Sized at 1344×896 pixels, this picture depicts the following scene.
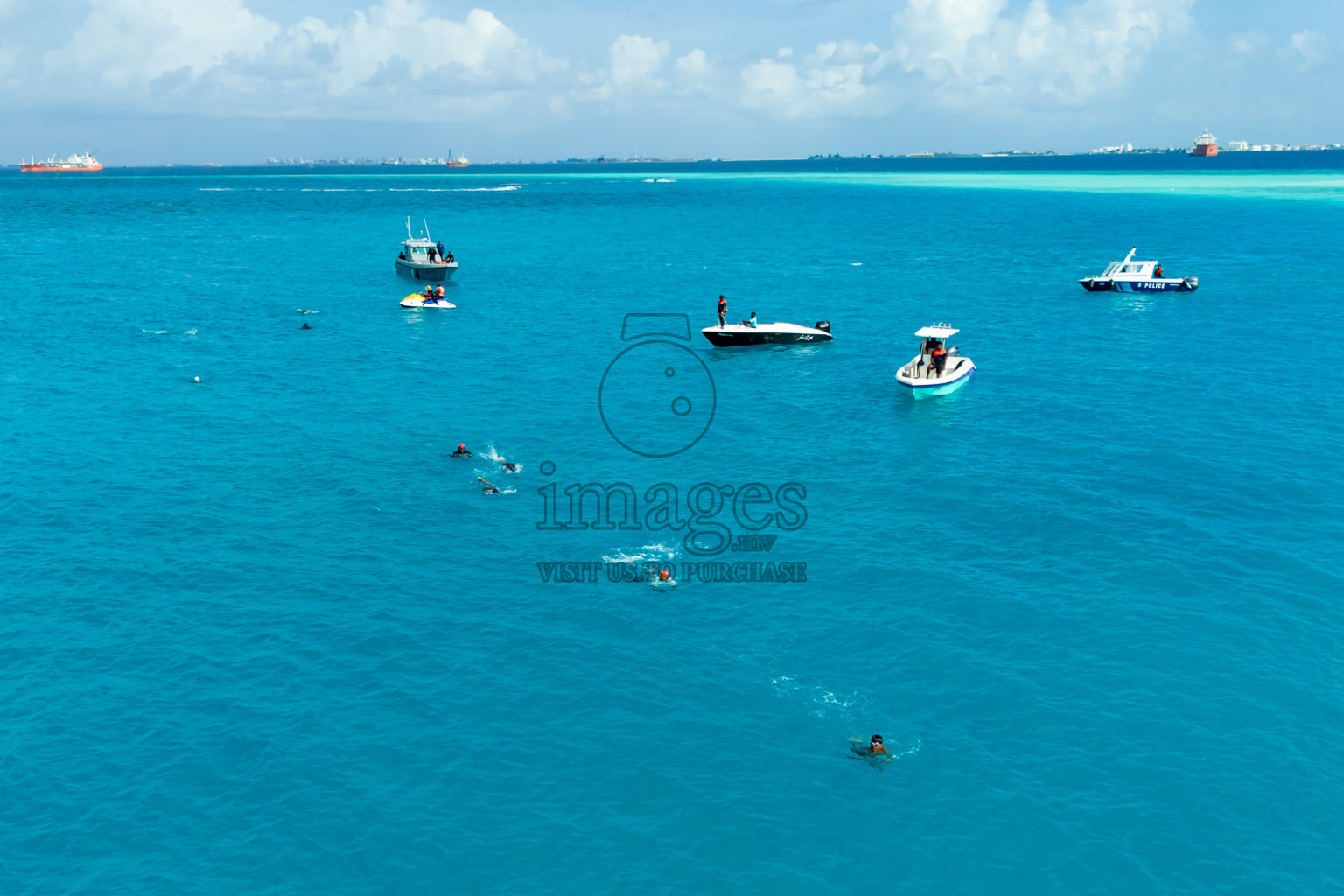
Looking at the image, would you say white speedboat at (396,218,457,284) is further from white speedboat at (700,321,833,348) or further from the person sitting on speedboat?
the person sitting on speedboat

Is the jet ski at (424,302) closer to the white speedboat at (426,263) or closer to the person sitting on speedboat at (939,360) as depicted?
the white speedboat at (426,263)

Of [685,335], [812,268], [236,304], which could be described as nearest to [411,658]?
[685,335]

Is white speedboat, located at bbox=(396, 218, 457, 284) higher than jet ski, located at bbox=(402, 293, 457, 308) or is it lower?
higher

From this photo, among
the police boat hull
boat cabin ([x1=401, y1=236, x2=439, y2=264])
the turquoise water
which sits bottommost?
the turquoise water

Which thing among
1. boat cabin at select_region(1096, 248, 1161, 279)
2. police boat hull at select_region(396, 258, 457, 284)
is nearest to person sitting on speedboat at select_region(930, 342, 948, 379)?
boat cabin at select_region(1096, 248, 1161, 279)

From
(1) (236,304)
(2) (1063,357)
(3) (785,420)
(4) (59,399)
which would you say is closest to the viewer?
(3) (785,420)

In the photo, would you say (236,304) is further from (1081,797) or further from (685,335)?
(1081,797)

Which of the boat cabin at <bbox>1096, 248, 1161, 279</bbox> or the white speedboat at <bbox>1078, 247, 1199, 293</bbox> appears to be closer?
the white speedboat at <bbox>1078, 247, 1199, 293</bbox>
